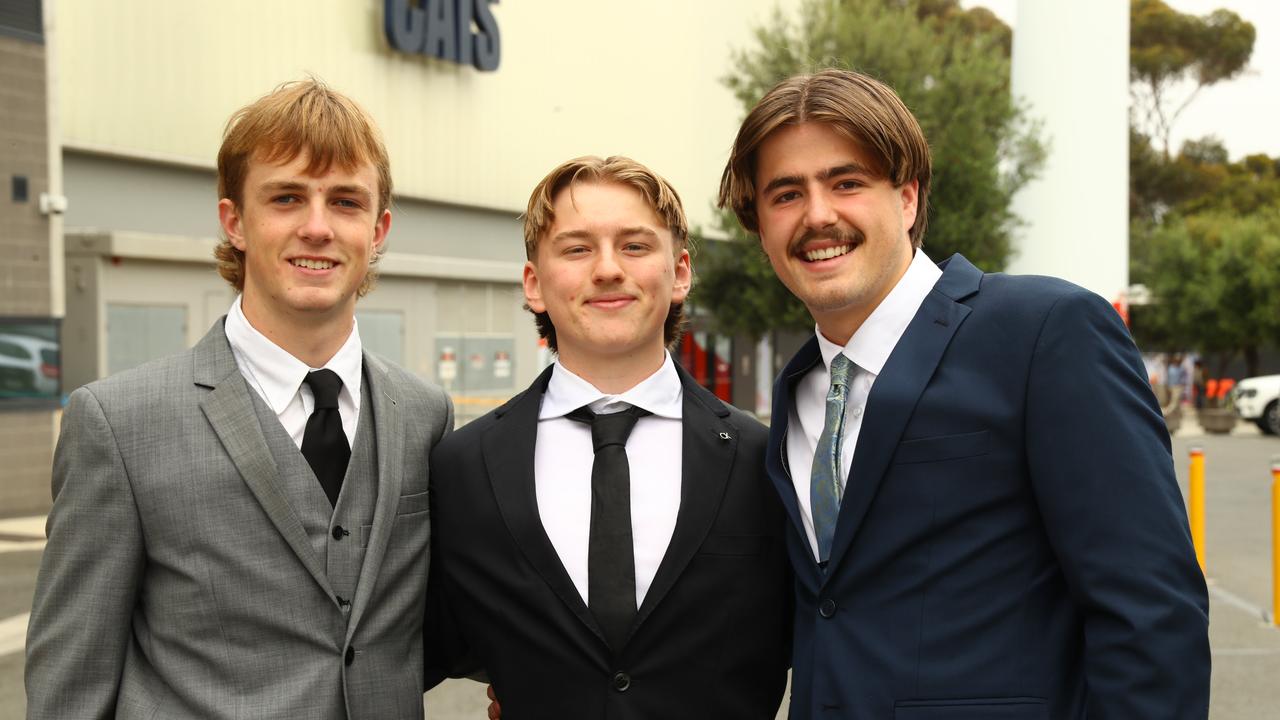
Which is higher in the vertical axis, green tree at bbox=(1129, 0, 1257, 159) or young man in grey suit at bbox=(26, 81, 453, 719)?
green tree at bbox=(1129, 0, 1257, 159)

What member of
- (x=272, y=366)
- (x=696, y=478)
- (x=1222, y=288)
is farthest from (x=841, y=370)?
(x=1222, y=288)

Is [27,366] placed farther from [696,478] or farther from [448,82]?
[696,478]

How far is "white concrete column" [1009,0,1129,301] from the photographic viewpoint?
19562 mm

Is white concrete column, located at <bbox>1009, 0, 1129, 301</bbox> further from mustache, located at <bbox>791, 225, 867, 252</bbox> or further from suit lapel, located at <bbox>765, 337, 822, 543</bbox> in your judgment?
mustache, located at <bbox>791, 225, 867, 252</bbox>

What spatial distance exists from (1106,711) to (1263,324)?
32892 mm

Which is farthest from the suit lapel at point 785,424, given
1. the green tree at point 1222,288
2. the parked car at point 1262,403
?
the green tree at point 1222,288

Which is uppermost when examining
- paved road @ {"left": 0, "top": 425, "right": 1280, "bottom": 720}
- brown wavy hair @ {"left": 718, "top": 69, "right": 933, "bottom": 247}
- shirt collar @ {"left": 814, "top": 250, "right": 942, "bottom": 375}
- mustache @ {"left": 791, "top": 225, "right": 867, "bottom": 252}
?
brown wavy hair @ {"left": 718, "top": 69, "right": 933, "bottom": 247}

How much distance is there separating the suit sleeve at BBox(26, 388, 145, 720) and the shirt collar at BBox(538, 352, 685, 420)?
102 cm

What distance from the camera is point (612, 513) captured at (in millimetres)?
2719

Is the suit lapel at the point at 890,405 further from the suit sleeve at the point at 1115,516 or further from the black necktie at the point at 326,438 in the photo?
the black necktie at the point at 326,438

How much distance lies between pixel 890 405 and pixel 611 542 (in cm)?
74

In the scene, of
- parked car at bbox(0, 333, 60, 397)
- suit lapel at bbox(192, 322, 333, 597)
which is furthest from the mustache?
Result: parked car at bbox(0, 333, 60, 397)

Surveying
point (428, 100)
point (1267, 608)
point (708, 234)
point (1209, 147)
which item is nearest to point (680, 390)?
point (1267, 608)

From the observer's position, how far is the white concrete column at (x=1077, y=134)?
19.6 meters
